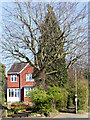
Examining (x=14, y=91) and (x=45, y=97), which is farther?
(x=14, y=91)

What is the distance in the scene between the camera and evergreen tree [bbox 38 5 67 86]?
3.38m

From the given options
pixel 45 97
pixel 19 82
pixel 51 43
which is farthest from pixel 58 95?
pixel 19 82

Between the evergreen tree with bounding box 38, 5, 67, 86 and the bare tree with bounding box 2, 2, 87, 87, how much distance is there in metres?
0.06

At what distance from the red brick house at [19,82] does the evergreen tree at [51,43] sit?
46 centimetres

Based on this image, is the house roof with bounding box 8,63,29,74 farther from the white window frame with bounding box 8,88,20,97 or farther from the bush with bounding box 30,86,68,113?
the white window frame with bounding box 8,88,20,97

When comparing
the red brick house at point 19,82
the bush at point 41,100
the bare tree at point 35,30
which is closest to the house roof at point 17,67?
the red brick house at point 19,82

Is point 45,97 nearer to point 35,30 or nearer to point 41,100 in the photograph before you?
point 41,100

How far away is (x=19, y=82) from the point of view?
4551mm

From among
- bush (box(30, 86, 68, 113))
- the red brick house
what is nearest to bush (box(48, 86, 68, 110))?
bush (box(30, 86, 68, 113))

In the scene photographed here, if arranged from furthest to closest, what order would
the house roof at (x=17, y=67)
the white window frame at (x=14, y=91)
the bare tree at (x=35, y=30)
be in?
the white window frame at (x=14, y=91)
the house roof at (x=17, y=67)
the bare tree at (x=35, y=30)

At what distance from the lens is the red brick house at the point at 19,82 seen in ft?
12.4

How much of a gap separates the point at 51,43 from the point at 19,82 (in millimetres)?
1707

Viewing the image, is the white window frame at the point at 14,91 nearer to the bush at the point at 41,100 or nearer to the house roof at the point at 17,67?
the house roof at the point at 17,67

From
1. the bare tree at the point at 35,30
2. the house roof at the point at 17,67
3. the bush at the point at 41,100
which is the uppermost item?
the bare tree at the point at 35,30
